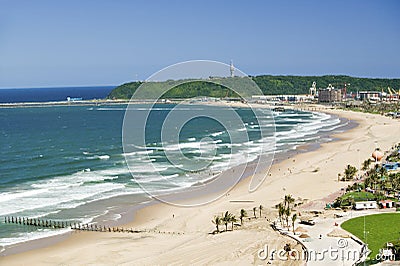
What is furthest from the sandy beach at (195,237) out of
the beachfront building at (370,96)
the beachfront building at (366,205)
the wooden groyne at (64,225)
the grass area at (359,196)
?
the beachfront building at (370,96)

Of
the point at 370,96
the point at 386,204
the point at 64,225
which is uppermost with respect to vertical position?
the point at 370,96

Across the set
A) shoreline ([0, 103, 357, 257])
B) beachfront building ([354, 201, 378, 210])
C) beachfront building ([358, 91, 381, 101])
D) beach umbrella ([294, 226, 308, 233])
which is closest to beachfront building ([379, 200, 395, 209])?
beachfront building ([354, 201, 378, 210])

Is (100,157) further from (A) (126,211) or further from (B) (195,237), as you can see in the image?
(B) (195,237)

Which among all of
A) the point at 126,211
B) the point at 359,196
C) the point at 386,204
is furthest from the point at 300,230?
the point at 126,211

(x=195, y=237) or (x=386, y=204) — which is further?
(x=386, y=204)

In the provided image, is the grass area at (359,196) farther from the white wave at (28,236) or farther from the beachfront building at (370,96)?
the beachfront building at (370,96)
